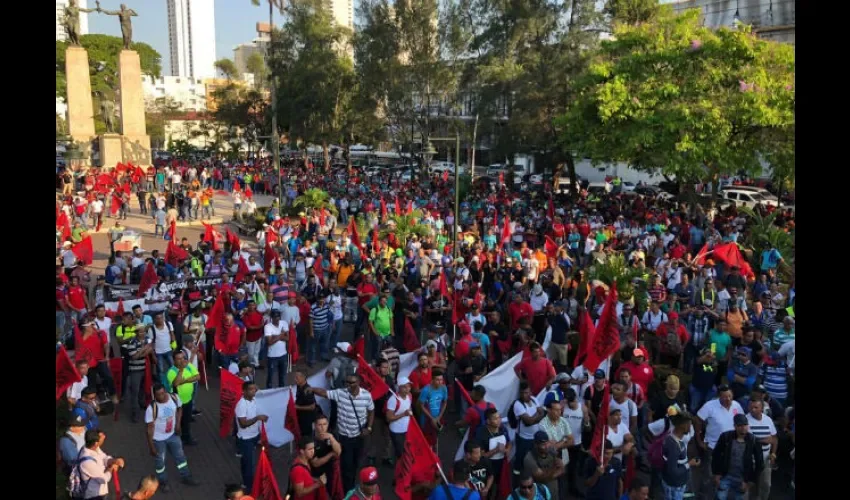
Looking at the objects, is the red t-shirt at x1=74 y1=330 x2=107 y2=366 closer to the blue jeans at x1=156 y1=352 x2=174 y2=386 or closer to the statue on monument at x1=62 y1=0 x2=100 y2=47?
the blue jeans at x1=156 y1=352 x2=174 y2=386

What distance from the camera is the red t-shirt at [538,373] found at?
8.63 metres

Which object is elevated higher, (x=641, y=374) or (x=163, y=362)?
(x=641, y=374)

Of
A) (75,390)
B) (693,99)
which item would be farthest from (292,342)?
(693,99)

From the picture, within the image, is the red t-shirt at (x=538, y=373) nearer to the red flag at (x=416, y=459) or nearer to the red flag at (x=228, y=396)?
the red flag at (x=416, y=459)

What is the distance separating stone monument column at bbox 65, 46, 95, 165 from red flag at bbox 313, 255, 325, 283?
29.0m

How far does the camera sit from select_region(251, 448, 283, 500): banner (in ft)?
20.5

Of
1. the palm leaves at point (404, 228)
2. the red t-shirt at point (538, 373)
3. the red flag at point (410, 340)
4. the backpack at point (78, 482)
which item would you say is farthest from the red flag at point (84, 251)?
the red t-shirt at point (538, 373)

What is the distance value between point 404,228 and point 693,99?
10.6 m

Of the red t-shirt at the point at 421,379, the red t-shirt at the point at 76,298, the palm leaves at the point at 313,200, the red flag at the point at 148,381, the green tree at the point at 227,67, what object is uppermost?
the green tree at the point at 227,67

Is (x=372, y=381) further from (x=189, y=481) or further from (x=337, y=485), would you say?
Answer: (x=189, y=481)

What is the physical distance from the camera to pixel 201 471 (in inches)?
329

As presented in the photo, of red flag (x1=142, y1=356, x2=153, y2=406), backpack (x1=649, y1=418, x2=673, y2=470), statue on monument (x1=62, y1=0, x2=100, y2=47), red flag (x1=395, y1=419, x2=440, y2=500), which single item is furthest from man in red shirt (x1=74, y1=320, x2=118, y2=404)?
statue on monument (x1=62, y1=0, x2=100, y2=47)

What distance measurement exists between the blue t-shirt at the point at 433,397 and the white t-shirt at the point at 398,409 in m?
0.24

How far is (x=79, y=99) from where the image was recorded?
3894cm
